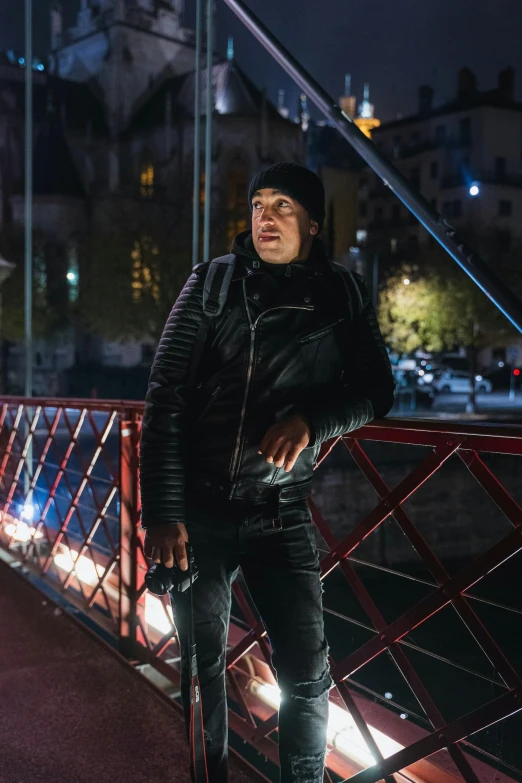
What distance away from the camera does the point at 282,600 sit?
215 cm

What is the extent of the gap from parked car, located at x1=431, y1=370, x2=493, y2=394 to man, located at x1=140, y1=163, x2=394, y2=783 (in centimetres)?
3403

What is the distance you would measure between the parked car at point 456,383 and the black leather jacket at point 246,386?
34.0m

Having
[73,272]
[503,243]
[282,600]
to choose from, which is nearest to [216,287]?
[282,600]

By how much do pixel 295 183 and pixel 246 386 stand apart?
60 cm

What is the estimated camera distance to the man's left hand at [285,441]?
79.7 inches

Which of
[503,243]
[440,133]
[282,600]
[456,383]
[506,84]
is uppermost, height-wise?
[506,84]

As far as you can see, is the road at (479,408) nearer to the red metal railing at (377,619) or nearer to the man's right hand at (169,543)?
the red metal railing at (377,619)

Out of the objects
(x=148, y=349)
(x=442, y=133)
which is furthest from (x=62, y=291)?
(x=442, y=133)

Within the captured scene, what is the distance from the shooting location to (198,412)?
2.22m

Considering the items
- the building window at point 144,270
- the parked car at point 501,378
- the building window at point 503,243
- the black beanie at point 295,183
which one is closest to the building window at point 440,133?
the building window at point 503,243

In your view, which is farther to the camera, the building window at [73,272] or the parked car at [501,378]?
the building window at [73,272]

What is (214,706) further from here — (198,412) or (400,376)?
(400,376)

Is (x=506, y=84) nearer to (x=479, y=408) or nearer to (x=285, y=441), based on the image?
(x=479, y=408)

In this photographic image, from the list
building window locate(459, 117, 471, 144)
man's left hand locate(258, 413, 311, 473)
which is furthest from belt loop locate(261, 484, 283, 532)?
building window locate(459, 117, 471, 144)
